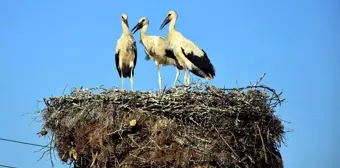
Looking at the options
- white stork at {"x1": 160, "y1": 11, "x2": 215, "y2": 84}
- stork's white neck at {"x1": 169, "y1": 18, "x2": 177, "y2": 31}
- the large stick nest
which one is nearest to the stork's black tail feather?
white stork at {"x1": 160, "y1": 11, "x2": 215, "y2": 84}

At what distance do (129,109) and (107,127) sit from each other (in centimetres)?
37

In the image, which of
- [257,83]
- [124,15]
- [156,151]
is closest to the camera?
[156,151]

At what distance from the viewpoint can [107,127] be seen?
9703 millimetres

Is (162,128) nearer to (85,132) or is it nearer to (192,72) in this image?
(85,132)

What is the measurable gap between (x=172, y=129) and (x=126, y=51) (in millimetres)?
3403

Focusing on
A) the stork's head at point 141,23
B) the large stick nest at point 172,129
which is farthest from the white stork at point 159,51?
the large stick nest at point 172,129

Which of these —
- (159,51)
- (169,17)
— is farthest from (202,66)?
(169,17)

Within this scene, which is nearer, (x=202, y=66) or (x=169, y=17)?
(x=202, y=66)

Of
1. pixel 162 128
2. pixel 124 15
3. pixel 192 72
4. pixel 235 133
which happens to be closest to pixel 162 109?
pixel 162 128

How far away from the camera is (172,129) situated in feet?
31.4

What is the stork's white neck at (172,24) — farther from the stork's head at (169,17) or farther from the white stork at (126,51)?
the white stork at (126,51)

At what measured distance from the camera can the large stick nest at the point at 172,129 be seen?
952cm

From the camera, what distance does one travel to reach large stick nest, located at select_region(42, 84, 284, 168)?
31.2 feet

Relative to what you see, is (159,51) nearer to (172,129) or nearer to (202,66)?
(202,66)
